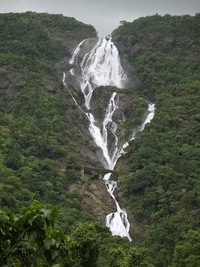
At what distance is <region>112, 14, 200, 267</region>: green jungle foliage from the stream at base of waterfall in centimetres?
125

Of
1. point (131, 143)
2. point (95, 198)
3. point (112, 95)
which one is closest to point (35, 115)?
point (112, 95)

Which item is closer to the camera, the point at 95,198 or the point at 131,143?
the point at 95,198

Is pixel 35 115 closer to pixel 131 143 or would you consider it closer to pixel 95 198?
pixel 131 143

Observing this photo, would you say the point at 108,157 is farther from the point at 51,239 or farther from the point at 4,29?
the point at 51,239

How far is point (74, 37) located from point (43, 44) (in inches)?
333

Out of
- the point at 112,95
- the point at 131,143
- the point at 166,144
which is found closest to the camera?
the point at 166,144

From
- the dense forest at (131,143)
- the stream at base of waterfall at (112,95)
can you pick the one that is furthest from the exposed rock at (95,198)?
the dense forest at (131,143)

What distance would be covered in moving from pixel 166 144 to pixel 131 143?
14.4 feet

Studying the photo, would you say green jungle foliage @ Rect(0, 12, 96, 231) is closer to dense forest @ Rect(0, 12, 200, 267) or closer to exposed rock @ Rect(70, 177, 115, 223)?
dense forest @ Rect(0, 12, 200, 267)

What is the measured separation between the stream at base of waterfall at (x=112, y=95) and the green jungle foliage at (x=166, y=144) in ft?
4.09

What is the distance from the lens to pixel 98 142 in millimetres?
73625

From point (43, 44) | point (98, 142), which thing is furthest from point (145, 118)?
point (43, 44)

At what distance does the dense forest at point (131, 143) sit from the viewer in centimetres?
4641

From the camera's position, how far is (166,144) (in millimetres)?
70188
